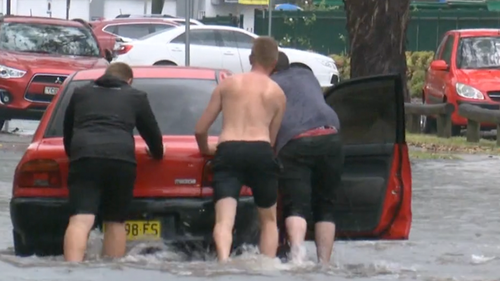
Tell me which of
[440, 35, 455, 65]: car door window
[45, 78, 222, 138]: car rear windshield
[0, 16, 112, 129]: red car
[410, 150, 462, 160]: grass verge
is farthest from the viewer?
[440, 35, 455, 65]: car door window

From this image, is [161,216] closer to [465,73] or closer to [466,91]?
[466,91]

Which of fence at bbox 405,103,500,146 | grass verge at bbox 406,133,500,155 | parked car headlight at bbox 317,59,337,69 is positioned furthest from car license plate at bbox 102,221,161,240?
parked car headlight at bbox 317,59,337,69

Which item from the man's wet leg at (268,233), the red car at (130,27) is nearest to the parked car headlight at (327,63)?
the red car at (130,27)

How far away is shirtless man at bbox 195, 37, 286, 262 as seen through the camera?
8359 mm

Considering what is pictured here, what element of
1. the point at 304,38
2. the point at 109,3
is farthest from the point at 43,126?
the point at 109,3

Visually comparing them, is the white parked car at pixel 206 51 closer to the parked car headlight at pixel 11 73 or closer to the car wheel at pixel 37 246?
the parked car headlight at pixel 11 73

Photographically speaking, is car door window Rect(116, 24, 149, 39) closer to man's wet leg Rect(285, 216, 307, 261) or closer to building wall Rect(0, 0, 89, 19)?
building wall Rect(0, 0, 89, 19)

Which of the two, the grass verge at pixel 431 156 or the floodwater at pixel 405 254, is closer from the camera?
the floodwater at pixel 405 254

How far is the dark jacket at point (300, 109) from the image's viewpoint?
29.4 feet

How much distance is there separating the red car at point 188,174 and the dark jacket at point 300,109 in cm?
49

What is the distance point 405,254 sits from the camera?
10.6 meters

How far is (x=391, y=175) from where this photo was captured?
9.63m

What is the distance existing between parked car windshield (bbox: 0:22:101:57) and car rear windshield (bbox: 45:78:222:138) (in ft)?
36.2

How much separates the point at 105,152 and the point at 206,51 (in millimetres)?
18155
